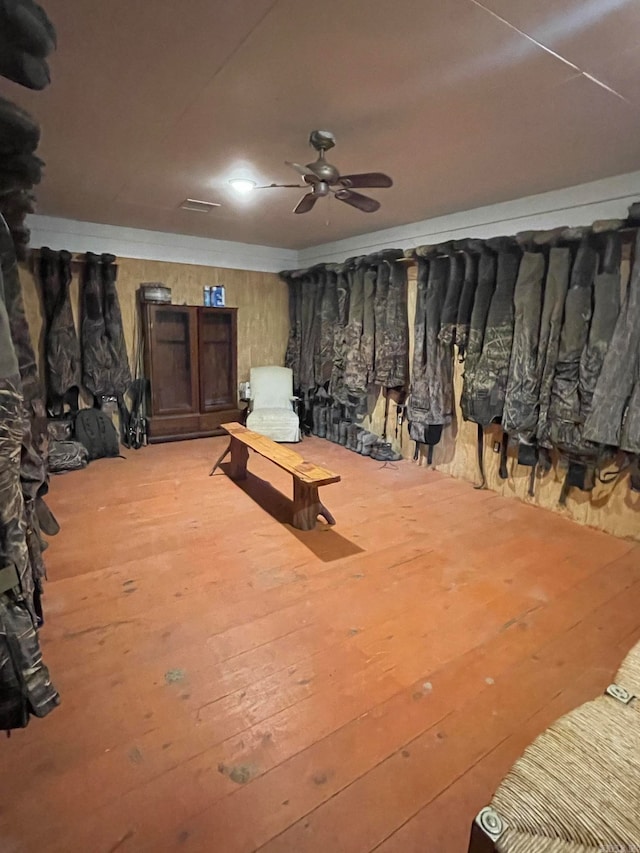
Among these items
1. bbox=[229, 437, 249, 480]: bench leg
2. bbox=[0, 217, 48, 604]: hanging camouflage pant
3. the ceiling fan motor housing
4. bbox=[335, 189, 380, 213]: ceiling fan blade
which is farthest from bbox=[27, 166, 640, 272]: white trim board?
bbox=[0, 217, 48, 604]: hanging camouflage pant

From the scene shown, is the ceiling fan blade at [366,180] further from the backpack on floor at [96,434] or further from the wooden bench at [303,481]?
the backpack on floor at [96,434]

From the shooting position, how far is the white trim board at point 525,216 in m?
3.03

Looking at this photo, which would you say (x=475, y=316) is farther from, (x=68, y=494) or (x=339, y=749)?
(x=68, y=494)

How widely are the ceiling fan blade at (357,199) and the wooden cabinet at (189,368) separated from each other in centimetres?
304

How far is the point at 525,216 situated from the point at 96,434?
4459 millimetres

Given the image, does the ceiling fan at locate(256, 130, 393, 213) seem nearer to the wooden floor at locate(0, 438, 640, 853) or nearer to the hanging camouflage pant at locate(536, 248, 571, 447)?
the hanging camouflage pant at locate(536, 248, 571, 447)

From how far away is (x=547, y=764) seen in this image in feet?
3.32

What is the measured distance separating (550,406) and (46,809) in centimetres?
340

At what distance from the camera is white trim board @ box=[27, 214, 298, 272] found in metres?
4.67

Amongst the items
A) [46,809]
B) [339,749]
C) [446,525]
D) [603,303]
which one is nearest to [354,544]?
[446,525]

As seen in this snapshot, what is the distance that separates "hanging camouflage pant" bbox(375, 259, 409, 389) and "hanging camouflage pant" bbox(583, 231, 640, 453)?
2.00m

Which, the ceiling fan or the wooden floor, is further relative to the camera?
the ceiling fan

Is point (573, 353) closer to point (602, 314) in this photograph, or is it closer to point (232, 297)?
point (602, 314)

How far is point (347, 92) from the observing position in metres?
2.00
